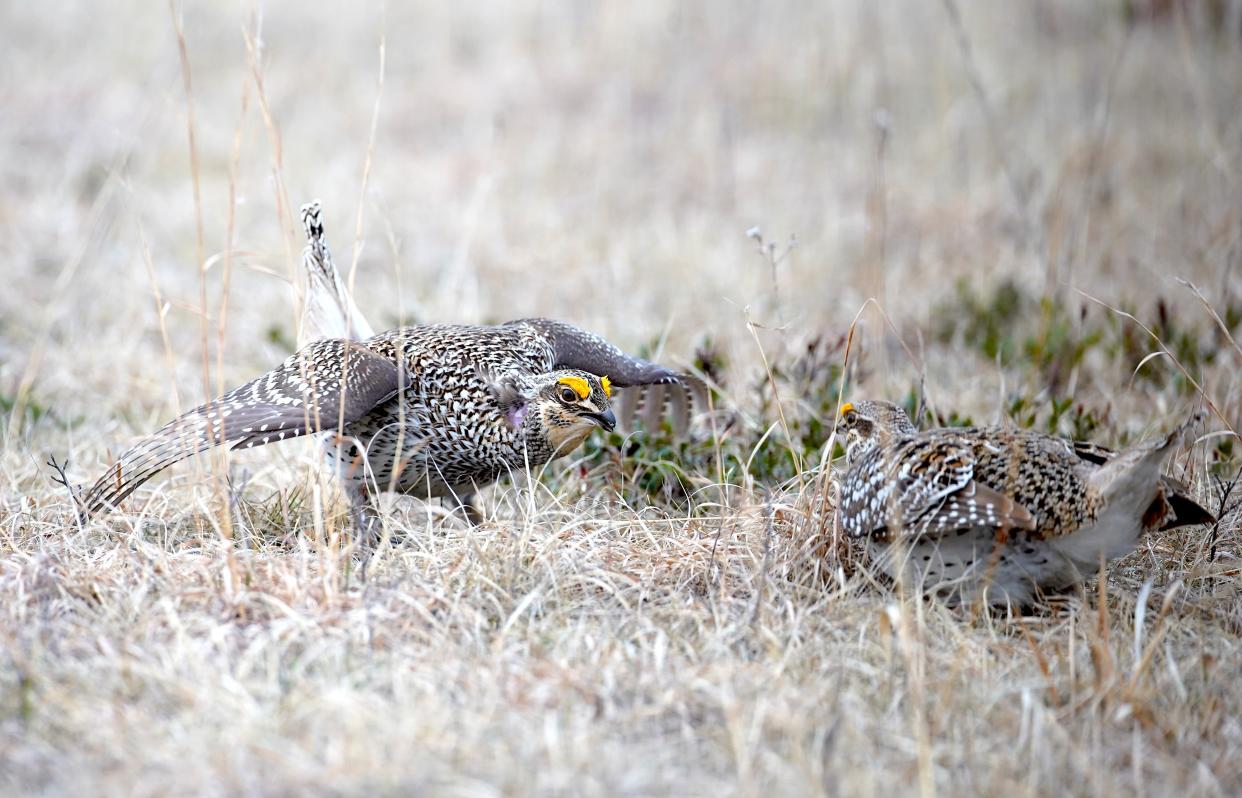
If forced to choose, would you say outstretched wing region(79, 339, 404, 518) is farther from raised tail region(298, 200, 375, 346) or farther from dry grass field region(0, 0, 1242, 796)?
raised tail region(298, 200, 375, 346)

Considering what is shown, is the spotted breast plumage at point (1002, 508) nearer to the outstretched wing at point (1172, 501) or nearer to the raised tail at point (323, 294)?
the outstretched wing at point (1172, 501)

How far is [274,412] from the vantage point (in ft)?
12.3

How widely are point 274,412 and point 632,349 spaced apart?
265cm

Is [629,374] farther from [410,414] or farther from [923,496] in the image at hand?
[923,496]

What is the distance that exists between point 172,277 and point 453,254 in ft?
5.32

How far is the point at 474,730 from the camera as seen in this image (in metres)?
2.72

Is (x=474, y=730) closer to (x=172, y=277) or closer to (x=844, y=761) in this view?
(x=844, y=761)

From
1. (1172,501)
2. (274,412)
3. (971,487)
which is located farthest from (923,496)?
(274,412)

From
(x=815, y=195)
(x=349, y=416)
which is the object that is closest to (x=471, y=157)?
(x=815, y=195)

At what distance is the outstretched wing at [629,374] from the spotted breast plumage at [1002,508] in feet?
3.57

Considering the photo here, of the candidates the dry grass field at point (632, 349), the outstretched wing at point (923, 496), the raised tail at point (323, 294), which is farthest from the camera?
the raised tail at point (323, 294)

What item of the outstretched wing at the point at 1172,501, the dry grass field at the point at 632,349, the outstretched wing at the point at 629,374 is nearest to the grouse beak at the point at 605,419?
the dry grass field at the point at 632,349

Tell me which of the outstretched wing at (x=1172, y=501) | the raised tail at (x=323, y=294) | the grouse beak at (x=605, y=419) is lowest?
the outstretched wing at (x=1172, y=501)

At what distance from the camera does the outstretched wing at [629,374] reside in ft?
14.8
